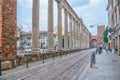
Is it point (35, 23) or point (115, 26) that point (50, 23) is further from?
point (115, 26)

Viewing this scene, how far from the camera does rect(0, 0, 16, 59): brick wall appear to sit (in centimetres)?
1898

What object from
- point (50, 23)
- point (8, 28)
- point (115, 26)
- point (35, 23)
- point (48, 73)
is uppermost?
point (115, 26)

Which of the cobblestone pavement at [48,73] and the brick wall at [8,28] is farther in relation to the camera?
the brick wall at [8,28]

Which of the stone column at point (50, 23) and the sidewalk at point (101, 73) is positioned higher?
the stone column at point (50, 23)

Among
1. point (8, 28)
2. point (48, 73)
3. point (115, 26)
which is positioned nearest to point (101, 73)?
point (48, 73)

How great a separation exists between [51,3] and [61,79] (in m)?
24.2

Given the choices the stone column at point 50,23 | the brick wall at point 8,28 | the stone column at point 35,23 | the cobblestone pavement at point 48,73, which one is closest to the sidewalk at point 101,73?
the cobblestone pavement at point 48,73

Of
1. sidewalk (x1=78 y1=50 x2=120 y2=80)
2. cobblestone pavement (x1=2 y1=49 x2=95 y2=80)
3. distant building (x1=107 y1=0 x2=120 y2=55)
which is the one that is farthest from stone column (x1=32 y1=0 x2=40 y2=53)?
distant building (x1=107 y1=0 x2=120 y2=55)

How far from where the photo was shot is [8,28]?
Result: 19578 mm

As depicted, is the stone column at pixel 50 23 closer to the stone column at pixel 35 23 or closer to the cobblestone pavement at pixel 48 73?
the stone column at pixel 35 23

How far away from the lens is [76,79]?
14172mm

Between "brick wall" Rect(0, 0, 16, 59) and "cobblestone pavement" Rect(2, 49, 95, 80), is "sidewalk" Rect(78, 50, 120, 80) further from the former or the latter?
"brick wall" Rect(0, 0, 16, 59)

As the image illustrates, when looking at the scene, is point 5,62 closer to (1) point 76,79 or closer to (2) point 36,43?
(1) point 76,79

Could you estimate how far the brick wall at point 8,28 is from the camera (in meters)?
19.0
